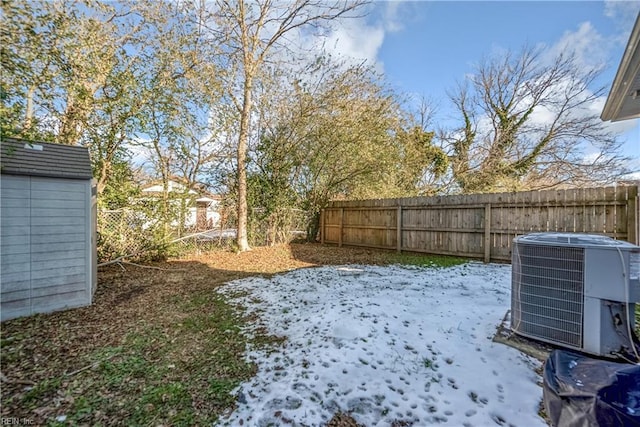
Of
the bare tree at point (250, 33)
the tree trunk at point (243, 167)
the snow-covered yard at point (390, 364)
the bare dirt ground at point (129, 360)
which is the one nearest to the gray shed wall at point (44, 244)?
the bare dirt ground at point (129, 360)

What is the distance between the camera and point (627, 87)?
11.5ft

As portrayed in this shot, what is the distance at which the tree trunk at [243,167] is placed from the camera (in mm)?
7484

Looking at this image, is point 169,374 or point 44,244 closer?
point 169,374

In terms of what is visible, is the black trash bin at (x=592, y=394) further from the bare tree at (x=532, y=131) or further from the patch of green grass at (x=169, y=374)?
the bare tree at (x=532, y=131)

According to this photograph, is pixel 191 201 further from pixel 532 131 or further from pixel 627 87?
pixel 532 131

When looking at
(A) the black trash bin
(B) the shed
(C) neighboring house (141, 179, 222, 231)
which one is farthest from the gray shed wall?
(A) the black trash bin

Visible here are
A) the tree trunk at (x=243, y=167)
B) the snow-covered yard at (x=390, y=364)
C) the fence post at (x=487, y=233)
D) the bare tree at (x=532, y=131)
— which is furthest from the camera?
the bare tree at (x=532, y=131)

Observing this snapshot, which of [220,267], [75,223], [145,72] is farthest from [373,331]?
[145,72]

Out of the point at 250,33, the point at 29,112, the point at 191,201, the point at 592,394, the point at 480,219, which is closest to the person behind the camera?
the point at 592,394

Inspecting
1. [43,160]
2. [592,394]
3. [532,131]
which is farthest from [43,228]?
[532,131]

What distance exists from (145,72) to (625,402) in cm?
767

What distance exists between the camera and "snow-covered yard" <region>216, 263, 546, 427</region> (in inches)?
69.8

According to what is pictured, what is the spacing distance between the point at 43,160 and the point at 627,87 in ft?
23.2

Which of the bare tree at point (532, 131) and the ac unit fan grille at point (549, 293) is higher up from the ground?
the bare tree at point (532, 131)
